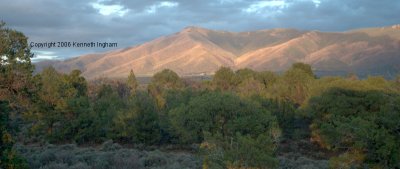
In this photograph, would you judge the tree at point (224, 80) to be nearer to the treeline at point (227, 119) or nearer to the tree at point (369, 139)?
the treeline at point (227, 119)

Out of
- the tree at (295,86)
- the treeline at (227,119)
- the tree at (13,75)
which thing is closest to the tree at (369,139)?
the treeline at (227,119)

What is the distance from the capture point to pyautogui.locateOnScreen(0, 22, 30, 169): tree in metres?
14.9

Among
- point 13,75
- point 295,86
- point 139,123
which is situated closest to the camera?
point 13,75

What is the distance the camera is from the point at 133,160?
66.3 ft

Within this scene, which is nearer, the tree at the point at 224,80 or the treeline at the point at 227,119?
the treeline at the point at 227,119

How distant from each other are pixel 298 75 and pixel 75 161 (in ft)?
163

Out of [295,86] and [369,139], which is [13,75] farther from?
[295,86]

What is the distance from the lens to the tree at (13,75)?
14869mm

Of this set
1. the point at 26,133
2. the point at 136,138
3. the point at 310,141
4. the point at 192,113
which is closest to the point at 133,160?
the point at 192,113

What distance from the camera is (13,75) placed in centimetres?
1588

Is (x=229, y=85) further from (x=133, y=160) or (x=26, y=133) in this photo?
(x=133, y=160)

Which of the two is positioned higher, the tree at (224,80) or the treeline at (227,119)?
the tree at (224,80)

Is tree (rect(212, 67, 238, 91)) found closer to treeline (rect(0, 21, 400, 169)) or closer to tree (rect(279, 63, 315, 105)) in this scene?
tree (rect(279, 63, 315, 105))

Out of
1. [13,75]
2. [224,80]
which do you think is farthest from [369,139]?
[224,80]
